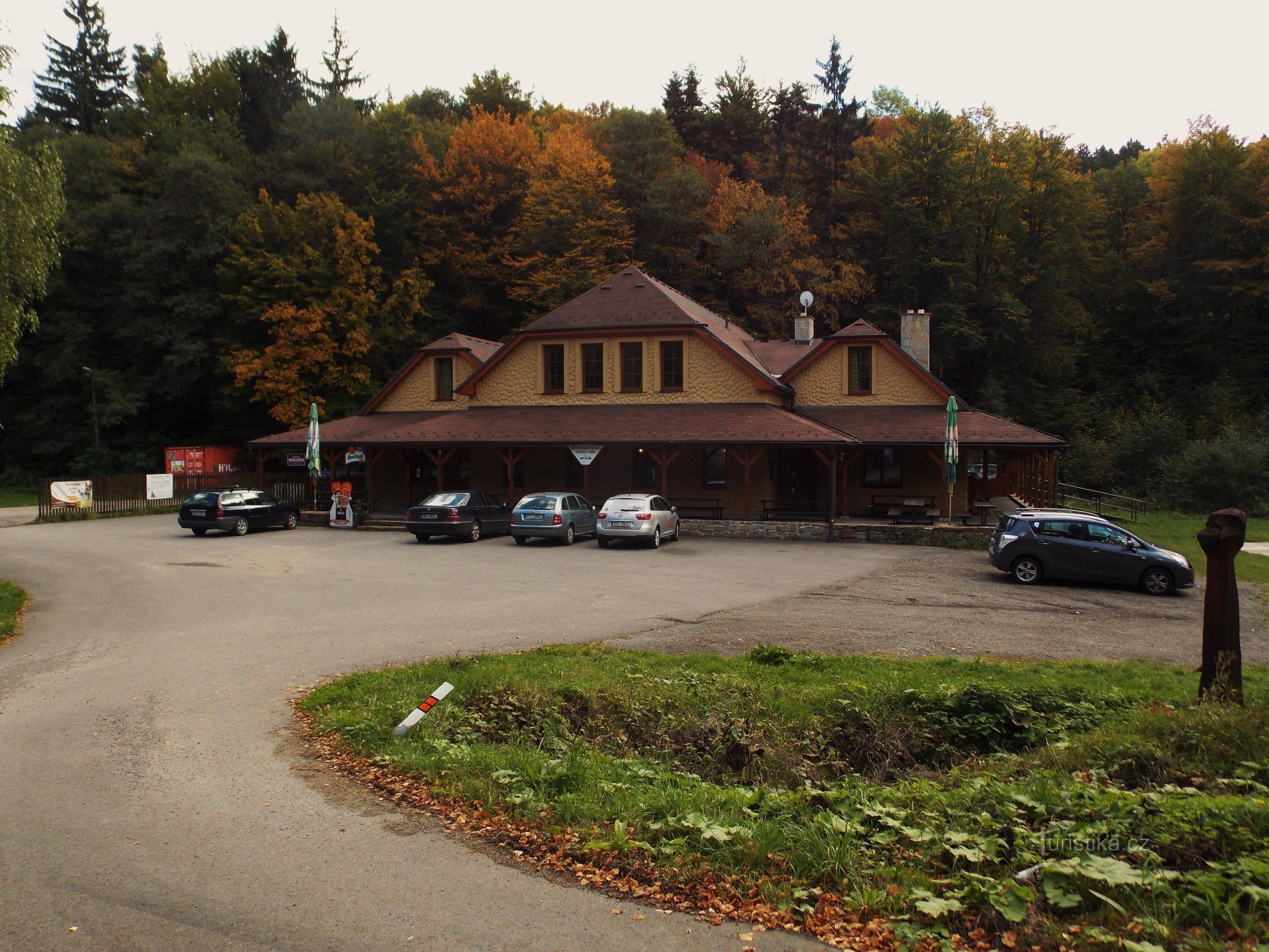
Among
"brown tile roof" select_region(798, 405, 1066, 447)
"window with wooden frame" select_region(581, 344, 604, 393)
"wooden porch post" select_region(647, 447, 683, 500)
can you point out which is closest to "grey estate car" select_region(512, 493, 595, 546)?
"wooden porch post" select_region(647, 447, 683, 500)

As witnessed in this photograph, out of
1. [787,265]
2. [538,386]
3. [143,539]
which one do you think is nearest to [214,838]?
[143,539]

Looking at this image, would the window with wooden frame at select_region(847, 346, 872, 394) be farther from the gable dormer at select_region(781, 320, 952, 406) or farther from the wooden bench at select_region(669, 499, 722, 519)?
the wooden bench at select_region(669, 499, 722, 519)

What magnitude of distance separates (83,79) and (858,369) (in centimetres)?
5580

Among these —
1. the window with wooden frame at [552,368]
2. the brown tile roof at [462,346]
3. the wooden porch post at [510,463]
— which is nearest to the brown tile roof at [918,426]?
the window with wooden frame at [552,368]

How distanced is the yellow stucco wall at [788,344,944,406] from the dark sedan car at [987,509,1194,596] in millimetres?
12924

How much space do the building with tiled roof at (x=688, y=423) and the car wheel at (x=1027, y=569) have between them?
912 cm

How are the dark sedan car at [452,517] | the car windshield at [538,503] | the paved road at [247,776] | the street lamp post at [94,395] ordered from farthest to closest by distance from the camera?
the street lamp post at [94,395], the dark sedan car at [452,517], the car windshield at [538,503], the paved road at [247,776]

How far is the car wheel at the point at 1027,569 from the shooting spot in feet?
57.9

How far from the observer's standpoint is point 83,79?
56.9 m

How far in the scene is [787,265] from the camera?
45.5 metres

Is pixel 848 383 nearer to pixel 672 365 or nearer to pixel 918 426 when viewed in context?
pixel 918 426

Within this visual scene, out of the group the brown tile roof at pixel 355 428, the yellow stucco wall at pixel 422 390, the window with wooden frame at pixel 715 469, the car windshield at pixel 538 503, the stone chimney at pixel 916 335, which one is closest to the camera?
the car windshield at pixel 538 503

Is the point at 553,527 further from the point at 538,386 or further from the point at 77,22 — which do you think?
the point at 77,22

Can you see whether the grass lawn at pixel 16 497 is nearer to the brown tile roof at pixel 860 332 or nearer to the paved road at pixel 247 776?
the paved road at pixel 247 776
